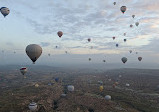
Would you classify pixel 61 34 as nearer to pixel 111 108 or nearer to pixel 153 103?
pixel 111 108

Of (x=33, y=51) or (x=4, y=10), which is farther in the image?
(x=4, y=10)

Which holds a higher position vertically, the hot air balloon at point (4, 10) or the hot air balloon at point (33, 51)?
the hot air balloon at point (4, 10)

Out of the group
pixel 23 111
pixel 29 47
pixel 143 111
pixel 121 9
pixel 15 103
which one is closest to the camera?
pixel 29 47

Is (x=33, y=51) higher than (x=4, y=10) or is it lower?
lower

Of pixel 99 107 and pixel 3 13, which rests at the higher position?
pixel 3 13

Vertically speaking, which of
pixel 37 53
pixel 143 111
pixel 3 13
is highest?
pixel 3 13

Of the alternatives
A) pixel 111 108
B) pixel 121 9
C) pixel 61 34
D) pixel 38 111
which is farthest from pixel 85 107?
pixel 121 9

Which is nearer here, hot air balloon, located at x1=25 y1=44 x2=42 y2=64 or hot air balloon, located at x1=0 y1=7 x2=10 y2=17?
hot air balloon, located at x1=25 y1=44 x2=42 y2=64

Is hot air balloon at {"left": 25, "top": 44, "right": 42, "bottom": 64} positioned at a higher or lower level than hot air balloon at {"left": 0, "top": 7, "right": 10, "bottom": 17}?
lower

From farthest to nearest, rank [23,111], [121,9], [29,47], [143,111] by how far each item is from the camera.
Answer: [121,9] < [143,111] < [23,111] < [29,47]

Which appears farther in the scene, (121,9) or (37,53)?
(121,9)

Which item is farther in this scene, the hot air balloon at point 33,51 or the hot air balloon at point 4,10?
the hot air balloon at point 4,10
